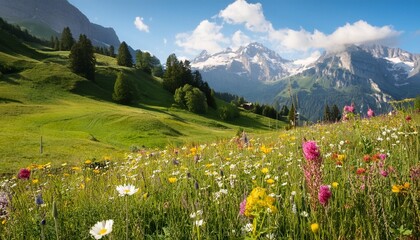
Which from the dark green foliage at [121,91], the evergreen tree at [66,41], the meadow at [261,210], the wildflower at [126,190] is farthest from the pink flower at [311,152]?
the evergreen tree at [66,41]

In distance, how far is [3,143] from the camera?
2369 centimetres

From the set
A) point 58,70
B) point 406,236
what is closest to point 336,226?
point 406,236

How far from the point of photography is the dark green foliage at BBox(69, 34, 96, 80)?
80812mm

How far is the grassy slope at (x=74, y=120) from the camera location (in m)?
23.9

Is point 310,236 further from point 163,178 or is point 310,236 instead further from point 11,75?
point 11,75

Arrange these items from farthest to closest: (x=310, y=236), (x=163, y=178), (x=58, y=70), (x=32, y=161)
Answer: (x=58, y=70) → (x=32, y=161) → (x=163, y=178) → (x=310, y=236)

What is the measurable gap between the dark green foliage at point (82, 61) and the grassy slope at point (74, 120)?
143 inches

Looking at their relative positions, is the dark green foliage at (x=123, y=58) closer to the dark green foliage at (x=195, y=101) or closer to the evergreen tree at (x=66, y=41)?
the evergreen tree at (x=66, y=41)

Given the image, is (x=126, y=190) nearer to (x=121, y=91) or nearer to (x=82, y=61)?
(x=121, y=91)

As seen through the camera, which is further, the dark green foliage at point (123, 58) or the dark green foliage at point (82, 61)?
the dark green foliage at point (123, 58)

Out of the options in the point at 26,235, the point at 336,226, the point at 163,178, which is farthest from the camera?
the point at 163,178

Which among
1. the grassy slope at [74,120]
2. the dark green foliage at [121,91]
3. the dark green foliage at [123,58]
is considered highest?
the dark green foliage at [123,58]

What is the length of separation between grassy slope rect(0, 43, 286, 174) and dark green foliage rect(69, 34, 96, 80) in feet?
11.9

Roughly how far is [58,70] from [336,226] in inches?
3262
